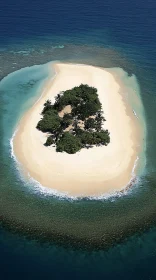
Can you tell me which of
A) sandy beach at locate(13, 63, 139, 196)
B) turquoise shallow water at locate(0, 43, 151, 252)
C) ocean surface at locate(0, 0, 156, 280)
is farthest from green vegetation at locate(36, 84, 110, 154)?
turquoise shallow water at locate(0, 43, 151, 252)

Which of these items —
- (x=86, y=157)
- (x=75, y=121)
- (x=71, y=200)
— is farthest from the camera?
(x=75, y=121)

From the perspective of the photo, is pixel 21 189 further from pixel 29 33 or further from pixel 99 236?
pixel 29 33

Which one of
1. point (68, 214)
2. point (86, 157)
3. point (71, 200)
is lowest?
point (68, 214)

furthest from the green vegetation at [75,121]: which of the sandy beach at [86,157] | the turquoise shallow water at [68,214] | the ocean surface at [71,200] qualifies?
the turquoise shallow water at [68,214]

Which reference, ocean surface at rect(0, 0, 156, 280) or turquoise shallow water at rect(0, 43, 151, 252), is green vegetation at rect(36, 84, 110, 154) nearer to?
ocean surface at rect(0, 0, 156, 280)

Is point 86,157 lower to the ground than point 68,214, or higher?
higher

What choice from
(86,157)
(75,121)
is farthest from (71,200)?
(75,121)

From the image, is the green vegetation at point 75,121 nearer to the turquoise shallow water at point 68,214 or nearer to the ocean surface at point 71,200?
the ocean surface at point 71,200

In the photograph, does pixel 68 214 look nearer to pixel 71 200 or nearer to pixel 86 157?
pixel 71 200
